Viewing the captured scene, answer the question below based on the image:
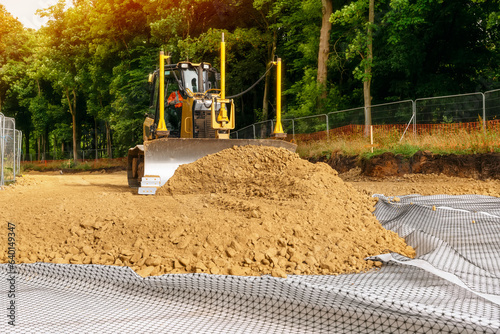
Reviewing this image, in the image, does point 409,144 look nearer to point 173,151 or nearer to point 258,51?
point 173,151

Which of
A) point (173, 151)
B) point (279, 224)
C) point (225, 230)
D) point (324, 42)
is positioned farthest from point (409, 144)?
point (225, 230)

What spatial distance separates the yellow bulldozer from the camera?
7.54 meters

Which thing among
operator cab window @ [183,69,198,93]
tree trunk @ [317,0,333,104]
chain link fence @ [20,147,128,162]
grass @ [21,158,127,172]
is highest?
tree trunk @ [317,0,333,104]

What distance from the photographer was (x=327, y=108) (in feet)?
56.9

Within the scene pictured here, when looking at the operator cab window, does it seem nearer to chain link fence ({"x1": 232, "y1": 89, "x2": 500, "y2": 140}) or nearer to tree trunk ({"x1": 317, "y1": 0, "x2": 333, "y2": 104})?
chain link fence ({"x1": 232, "y1": 89, "x2": 500, "y2": 140})

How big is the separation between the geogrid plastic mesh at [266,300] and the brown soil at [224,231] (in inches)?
15.4

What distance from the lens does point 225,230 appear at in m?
4.17

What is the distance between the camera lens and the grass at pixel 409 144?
10.5 m

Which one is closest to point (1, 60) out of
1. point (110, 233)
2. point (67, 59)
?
point (67, 59)

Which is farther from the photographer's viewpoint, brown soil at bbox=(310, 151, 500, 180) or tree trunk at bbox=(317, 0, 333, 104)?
tree trunk at bbox=(317, 0, 333, 104)

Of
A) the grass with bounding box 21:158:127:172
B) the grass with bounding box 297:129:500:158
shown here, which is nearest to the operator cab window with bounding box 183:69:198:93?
the grass with bounding box 297:129:500:158

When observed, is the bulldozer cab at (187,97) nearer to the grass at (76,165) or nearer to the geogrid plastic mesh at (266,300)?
the geogrid plastic mesh at (266,300)

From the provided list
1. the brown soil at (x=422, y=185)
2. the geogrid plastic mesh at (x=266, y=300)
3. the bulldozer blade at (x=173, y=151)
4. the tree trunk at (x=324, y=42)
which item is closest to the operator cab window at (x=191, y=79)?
the bulldozer blade at (x=173, y=151)

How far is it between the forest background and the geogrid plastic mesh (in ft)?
41.7
